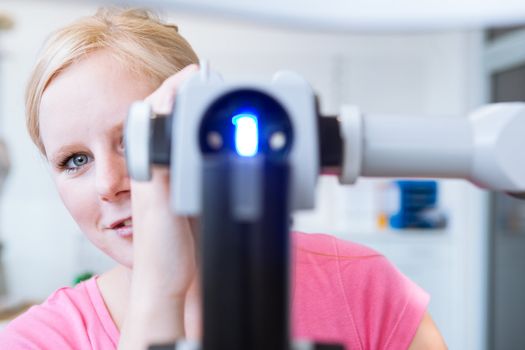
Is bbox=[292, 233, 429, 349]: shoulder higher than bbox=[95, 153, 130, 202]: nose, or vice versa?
bbox=[95, 153, 130, 202]: nose

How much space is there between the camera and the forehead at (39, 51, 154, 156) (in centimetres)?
46

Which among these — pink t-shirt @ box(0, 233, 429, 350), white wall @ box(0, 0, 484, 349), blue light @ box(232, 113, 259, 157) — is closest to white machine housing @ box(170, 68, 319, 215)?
blue light @ box(232, 113, 259, 157)

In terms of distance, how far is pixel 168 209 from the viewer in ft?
0.97

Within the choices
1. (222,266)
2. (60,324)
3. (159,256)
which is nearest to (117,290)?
(60,324)

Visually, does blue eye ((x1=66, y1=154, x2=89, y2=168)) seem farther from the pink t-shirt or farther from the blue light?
the blue light

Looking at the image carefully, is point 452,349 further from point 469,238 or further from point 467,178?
point 467,178

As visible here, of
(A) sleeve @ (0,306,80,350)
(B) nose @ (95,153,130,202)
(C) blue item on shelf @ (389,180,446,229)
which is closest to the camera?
(B) nose @ (95,153,130,202)

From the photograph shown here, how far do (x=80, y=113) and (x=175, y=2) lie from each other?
151mm

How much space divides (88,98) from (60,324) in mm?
233

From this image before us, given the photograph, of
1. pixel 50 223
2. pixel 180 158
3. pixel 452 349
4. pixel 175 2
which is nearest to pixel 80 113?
pixel 175 2

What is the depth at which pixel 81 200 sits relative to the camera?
0.52m

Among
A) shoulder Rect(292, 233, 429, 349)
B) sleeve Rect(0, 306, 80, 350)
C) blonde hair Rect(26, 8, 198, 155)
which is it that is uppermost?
blonde hair Rect(26, 8, 198, 155)

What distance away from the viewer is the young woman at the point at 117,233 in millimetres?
466

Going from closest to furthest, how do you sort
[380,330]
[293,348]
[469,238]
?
1. [293,348]
2. [380,330]
3. [469,238]
